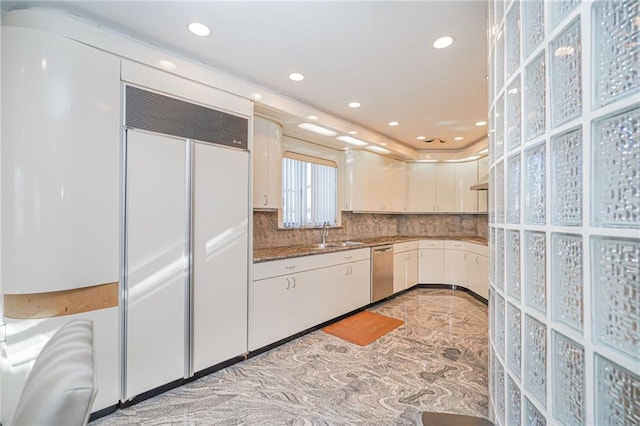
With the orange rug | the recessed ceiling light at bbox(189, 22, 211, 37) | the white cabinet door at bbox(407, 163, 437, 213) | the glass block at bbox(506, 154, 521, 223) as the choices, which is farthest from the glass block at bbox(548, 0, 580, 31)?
the white cabinet door at bbox(407, 163, 437, 213)

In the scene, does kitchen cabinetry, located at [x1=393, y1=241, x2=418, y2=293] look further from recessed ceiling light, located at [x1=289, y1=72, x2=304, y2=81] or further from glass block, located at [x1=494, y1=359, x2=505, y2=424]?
glass block, located at [x1=494, y1=359, x2=505, y2=424]

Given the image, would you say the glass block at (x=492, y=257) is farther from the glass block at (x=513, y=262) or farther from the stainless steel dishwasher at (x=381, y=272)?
the stainless steel dishwasher at (x=381, y=272)

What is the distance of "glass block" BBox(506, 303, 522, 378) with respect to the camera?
114cm

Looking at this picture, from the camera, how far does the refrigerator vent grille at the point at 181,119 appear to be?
6.85ft

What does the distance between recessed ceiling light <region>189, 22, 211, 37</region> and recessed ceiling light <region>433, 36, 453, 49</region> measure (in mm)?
1594

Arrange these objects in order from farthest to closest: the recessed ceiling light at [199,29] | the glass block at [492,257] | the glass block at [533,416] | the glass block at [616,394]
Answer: the recessed ceiling light at [199,29] < the glass block at [492,257] < the glass block at [533,416] < the glass block at [616,394]

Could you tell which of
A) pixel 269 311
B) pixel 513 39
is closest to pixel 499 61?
pixel 513 39

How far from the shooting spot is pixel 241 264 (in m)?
2.70

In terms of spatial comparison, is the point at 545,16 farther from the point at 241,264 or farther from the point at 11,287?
the point at 11,287

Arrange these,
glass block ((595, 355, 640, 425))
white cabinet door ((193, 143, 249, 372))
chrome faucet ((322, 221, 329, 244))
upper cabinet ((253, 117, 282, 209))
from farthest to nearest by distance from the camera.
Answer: chrome faucet ((322, 221, 329, 244))
upper cabinet ((253, 117, 282, 209))
white cabinet door ((193, 143, 249, 372))
glass block ((595, 355, 640, 425))

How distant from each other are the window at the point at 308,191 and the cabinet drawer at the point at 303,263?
2.38 ft

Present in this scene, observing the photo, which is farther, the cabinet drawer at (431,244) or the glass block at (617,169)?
the cabinet drawer at (431,244)

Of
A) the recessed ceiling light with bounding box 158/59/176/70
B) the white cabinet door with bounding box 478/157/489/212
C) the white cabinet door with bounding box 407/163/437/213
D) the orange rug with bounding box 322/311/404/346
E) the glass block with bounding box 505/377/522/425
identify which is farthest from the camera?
the white cabinet door with bounding box 407/163/437/213

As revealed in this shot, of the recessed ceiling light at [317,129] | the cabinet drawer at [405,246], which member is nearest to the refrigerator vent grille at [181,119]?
the recessed ceiling light at [317,129]
